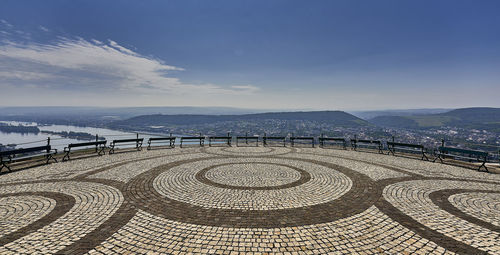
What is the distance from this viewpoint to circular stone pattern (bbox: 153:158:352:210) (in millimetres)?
5996

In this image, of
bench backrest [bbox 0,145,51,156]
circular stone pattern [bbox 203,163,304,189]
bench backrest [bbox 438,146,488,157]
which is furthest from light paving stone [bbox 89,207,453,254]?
bench backrest [bbox 438,146,488,157]

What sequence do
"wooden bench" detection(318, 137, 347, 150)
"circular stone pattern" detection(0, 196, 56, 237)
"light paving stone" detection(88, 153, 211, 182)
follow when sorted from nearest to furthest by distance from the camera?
"circular stone pattern" detection(0, 196, 56, 237)
"light paving stone" detection(88, 153, 211, 182)
"wooden bench" detection(318, 137, 347, 150)

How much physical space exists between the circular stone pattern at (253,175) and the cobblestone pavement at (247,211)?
8cm

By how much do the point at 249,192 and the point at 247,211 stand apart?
1.54m

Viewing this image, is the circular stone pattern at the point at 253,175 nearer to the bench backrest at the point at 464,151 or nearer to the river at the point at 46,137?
the river at the point at 46,137

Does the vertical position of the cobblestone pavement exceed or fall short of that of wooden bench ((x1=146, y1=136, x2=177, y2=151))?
it falls short

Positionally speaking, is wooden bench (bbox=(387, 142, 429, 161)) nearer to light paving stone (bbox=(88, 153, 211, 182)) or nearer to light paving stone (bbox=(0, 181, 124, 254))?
light paving stone (bbox=(88, 153, 211, 182))

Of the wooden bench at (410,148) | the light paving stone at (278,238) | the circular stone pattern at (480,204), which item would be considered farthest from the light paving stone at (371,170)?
the light paving stone at (278,238)

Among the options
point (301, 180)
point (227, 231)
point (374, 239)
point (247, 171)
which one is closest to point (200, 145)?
point (247, 171)

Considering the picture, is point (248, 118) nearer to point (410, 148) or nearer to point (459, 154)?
point (410, 148)

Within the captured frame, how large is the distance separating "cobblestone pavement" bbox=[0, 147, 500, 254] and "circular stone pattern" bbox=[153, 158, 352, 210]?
0.03 m

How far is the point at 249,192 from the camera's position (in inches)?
276

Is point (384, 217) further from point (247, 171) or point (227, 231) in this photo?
point (247, 171)

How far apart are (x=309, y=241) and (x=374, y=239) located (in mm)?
1344
